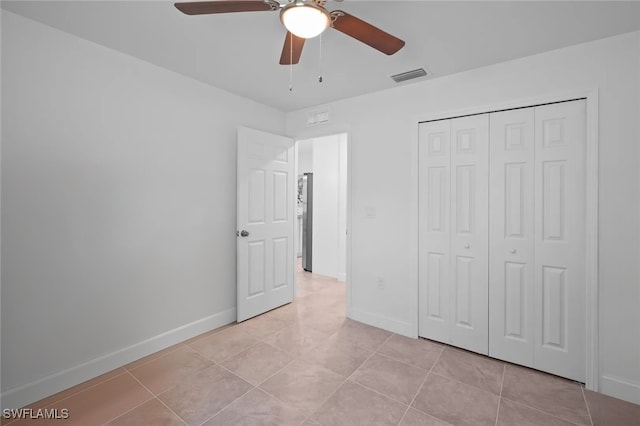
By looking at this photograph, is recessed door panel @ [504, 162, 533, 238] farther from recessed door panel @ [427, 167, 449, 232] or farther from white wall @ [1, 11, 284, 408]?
white wall @ [1, 11, 284, 408]

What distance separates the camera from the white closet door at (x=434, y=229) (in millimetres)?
2701

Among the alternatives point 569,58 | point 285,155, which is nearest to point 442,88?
point 569,58

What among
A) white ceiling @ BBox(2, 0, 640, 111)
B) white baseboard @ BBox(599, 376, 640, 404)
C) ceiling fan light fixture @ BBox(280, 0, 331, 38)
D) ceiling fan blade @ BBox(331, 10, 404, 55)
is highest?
white ceiling @ BBox(2, 0, 640, 111)

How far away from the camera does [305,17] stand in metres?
1.34

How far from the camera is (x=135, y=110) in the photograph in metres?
2.39

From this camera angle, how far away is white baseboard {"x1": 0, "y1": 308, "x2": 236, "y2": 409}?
6.09 ft

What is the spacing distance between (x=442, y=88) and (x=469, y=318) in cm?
208

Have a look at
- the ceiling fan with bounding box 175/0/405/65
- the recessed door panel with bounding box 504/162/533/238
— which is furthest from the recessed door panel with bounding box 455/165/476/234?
the ceiling fan with bounding box 175/0/405/65

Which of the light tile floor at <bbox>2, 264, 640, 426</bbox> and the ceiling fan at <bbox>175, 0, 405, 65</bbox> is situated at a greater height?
the ceiling fan at <bbox>175, 0, 405, 65</bbox>

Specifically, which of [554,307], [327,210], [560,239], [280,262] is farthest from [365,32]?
[327,210]

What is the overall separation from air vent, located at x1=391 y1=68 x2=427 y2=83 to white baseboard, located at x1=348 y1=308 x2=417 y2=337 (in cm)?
233

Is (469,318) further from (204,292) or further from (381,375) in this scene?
(204,292)

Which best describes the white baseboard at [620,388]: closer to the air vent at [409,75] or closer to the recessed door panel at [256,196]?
the air vent at [409,75]

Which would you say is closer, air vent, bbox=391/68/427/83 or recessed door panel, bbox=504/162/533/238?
recessed door panel, bbox=504/162/533/238
